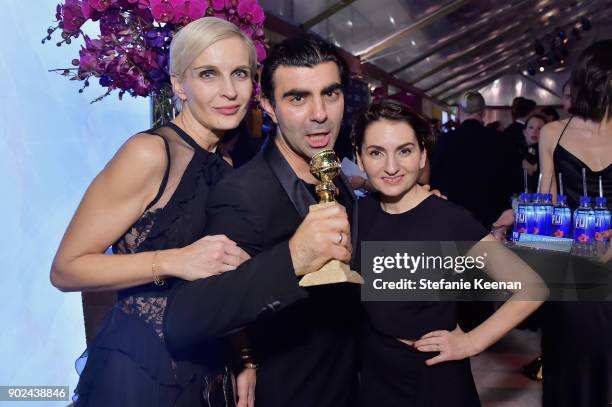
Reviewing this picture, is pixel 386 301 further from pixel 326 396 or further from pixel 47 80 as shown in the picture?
pixel 47 80

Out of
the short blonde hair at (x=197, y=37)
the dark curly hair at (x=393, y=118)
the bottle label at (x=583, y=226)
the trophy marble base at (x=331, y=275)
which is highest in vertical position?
the short blonde hair at (x=197, y=37)

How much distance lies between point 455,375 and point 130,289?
0.96 m

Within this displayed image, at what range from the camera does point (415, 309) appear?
61.4 inches

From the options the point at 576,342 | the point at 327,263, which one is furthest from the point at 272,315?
the point at 576,342

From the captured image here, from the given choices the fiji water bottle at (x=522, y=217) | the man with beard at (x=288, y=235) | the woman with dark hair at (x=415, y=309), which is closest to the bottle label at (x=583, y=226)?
the fiji water bottle at (x=522, y=217)

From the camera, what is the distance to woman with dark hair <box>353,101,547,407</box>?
1.52 meters

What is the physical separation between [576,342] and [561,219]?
58 cm

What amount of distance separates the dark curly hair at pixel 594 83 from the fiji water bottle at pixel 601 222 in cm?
38

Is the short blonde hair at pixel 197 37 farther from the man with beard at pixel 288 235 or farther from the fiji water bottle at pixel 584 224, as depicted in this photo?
the fiji water bottle at pixel 584 224

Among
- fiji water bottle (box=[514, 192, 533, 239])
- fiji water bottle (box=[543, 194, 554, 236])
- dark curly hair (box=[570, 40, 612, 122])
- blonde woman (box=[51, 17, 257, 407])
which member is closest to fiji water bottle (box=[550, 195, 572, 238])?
fiji water bottle (box=[543, 194, 554, 236])

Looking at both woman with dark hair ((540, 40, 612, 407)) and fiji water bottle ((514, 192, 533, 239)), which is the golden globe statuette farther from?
fiji water bottle ((514, 192, 533, 239))

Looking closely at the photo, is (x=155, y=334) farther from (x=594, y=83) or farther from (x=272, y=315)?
(x=594, y=83)

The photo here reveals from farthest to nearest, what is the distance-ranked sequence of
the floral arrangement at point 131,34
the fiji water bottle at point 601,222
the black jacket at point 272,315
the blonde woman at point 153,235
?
the fiji water bottle at point 601,222 → the floral arrangement at point 131,34 → the blonde woman at point 153,235 → the black jacket at point 272,315

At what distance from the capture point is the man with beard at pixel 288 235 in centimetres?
106
